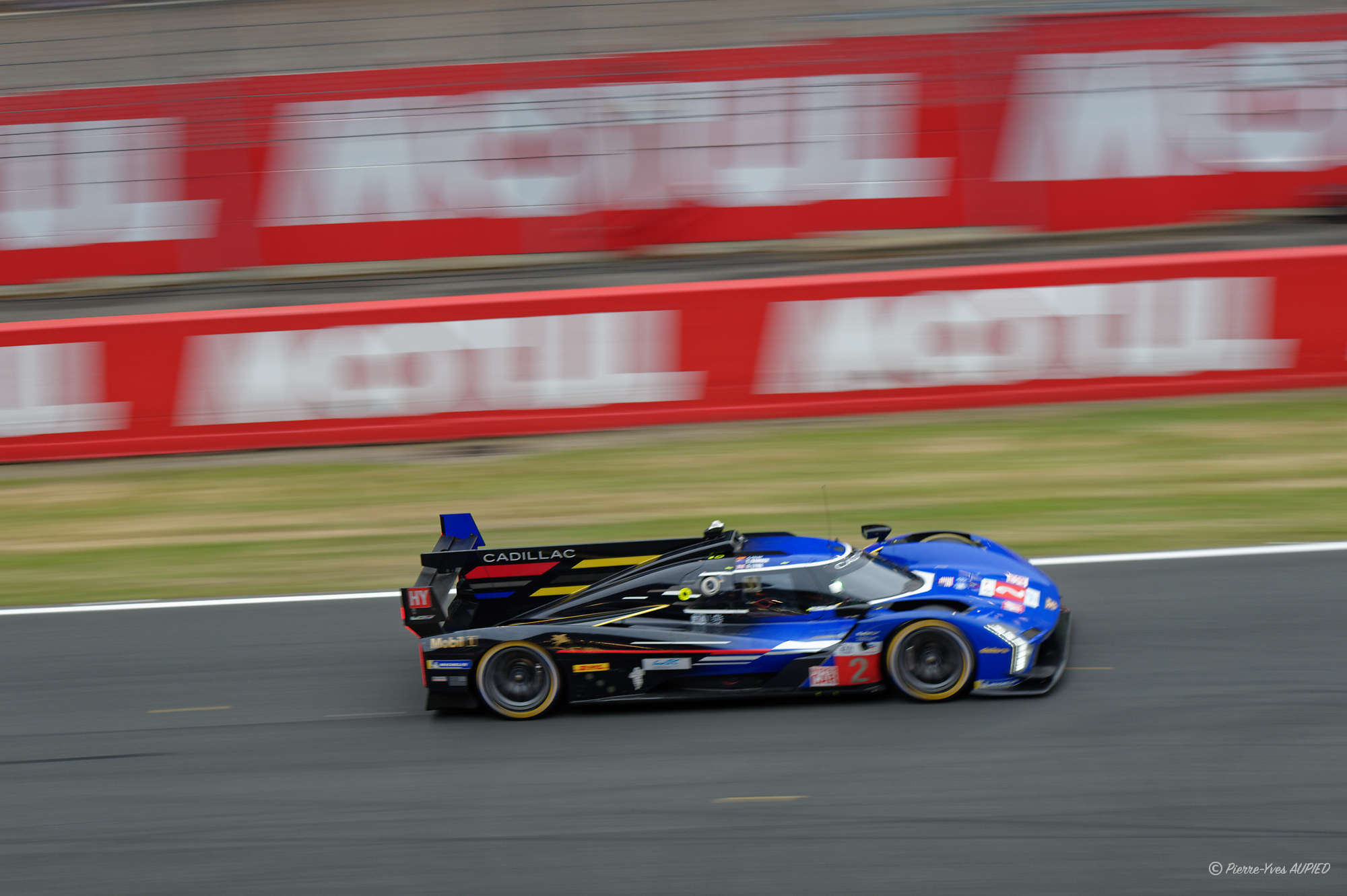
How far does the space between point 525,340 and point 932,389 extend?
3419 millimetres

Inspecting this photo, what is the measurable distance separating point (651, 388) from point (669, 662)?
Answer: 5.09 meters

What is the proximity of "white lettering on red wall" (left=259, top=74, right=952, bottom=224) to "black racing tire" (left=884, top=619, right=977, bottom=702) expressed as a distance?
8.73m

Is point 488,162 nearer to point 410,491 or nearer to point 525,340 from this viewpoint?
point 525,340

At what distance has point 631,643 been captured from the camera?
20.3 feet

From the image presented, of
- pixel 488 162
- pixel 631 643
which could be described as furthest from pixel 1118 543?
pixel 488 162

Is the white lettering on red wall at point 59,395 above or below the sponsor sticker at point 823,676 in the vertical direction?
above

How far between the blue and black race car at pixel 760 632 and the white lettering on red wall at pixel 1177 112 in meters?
8.56

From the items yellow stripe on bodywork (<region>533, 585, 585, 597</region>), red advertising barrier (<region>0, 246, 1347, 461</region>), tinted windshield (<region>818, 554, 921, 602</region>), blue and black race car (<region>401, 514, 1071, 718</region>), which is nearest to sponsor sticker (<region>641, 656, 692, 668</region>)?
blue and black race car (<region>401, 514, 1071, 718</region>)

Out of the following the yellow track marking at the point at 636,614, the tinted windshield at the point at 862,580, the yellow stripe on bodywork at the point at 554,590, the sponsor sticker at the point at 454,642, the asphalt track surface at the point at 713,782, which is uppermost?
the tinted windshield at the point at 862,580

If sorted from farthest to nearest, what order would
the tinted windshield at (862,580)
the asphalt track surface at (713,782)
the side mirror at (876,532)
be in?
1. the side mirror at (876,532)
2. the tinted windshield at (862,580)
3. the asphalt track surface at (713,782)

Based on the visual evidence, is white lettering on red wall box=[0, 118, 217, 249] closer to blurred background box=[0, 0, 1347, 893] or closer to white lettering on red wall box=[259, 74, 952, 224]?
blurred background box=[0, 0, 1347, 893]

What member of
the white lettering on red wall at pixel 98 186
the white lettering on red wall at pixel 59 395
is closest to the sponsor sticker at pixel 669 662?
the white lettering on red wall at pixel 59 395

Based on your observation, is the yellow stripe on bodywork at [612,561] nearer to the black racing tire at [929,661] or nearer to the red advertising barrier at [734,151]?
the black racing tire at [929,661]

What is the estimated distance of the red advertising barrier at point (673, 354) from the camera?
10656 millimetres
